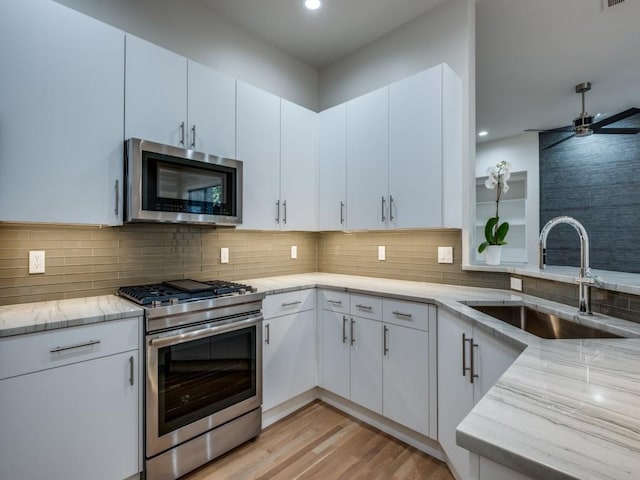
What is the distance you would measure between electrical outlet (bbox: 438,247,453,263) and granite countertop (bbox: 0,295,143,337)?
201 cm

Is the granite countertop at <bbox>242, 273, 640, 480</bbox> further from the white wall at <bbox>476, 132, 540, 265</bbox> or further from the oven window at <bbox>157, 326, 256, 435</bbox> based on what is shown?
the white wall at <bbox>476, 132, 540, 265</bbox>

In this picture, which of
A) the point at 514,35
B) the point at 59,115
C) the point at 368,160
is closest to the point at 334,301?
the point at 368,160

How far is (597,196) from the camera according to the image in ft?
15.6

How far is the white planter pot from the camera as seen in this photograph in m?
2.29

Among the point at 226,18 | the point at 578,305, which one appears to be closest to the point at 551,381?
the point at 578,305

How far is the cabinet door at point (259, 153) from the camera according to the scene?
7.87 feet

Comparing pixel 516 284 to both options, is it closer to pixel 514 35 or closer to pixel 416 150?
pixel 416 150

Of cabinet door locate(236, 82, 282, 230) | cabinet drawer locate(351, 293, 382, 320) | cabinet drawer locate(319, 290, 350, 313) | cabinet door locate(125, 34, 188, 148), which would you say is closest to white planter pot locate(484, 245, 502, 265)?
cabinet drawer locate(351, 293, 382, 320)

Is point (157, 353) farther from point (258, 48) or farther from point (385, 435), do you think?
point (258, 48)

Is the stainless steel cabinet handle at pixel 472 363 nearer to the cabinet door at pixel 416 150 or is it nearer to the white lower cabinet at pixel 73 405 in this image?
the cabinet door at pixel 416 150

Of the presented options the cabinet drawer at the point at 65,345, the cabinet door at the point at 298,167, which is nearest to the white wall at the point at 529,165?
the cabinet door at the point at 298,167

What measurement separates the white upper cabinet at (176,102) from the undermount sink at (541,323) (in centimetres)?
194

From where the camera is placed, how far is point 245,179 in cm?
241

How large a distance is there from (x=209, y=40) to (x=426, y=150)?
183cm
